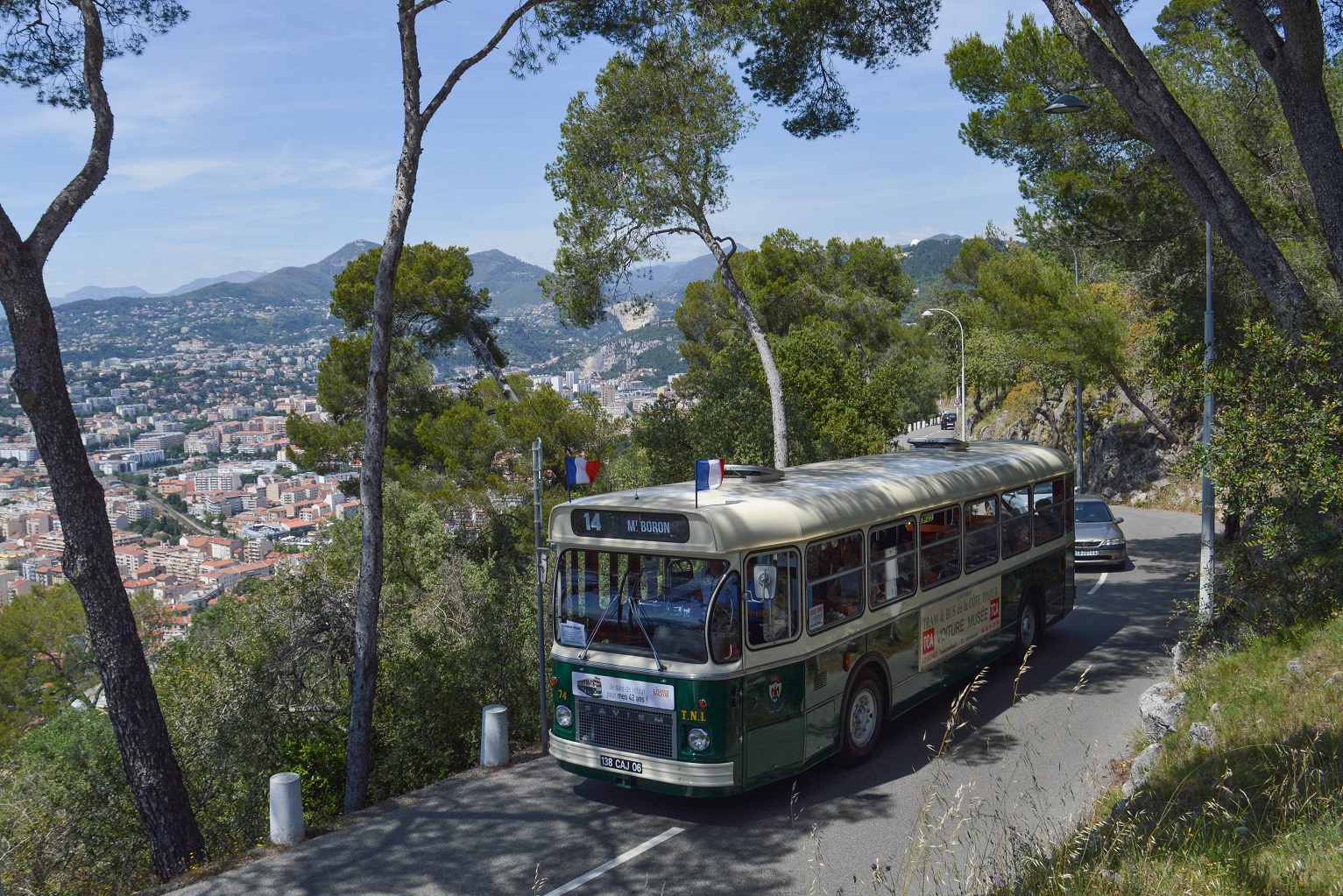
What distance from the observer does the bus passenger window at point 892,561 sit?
8.45 metres

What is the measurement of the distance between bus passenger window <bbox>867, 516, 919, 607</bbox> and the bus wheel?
76 cm

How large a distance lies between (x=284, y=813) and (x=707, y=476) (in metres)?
4.22

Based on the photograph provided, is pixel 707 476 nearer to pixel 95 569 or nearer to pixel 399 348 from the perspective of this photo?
pixel 95 569

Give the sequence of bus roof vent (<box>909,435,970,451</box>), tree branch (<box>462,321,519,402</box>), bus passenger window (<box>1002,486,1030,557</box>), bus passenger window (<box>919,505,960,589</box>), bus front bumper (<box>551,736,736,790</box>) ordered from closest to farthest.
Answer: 1. bus front bumper (<box>551,736,736,790</box>)
2. bus passenger window (<box>919,505,960,589</box>)
3. bus passenger window (<box>1002,486,1030,557</box>)
4. bus roof vent (<box>909,435,970,451</box>)
5. tree branch (<box>462,321,519,402</box>)

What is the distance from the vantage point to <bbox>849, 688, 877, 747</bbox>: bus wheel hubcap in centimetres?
823

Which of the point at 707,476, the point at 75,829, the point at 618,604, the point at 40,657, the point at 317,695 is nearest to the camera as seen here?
the point at 618,604

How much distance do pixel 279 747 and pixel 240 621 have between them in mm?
2305

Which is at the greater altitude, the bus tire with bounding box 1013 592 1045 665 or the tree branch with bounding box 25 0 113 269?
the tree branch with bounding box 25 0 113 269

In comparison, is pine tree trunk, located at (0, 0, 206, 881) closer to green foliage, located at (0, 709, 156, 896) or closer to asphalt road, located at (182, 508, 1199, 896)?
green foliage, located at (0, 709, 156, 896)

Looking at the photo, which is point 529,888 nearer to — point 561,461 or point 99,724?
point 99,724

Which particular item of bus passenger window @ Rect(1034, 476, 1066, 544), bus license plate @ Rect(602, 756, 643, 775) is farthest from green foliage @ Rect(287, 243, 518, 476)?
bus license plate @ Rect(602, 756, 643, 775)

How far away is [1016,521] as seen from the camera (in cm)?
1134

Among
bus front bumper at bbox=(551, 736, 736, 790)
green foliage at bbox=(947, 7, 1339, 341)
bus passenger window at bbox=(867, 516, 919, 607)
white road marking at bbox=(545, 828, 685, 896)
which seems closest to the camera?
white road marking at bbox=(545, 828, 685, 896)

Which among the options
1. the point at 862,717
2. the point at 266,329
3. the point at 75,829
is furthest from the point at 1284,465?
the point at 266,329
